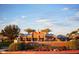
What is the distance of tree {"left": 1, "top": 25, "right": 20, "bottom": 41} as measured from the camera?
2658 millimetres

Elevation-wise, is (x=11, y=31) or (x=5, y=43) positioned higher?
(x=11, y=31)

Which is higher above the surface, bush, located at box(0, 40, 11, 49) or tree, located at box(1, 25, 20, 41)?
tree, located at box(1, 25, 20, 41)

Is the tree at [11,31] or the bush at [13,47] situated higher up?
the tree at [11,31]

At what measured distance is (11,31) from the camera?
267cm

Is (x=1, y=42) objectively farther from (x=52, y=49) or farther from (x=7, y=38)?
(x=52, y=49)

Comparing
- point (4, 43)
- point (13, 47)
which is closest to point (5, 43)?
point (4, 43)

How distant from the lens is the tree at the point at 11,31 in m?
2.66

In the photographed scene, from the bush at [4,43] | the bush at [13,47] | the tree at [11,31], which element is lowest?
the bush at [13,47]

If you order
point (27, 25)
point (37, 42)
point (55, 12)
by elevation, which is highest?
point (55, 12)

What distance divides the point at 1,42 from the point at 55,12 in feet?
2.78

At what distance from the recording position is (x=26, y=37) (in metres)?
2.67

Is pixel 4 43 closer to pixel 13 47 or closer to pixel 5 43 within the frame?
pixel 5 43

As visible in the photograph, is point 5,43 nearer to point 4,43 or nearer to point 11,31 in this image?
point 4,43
